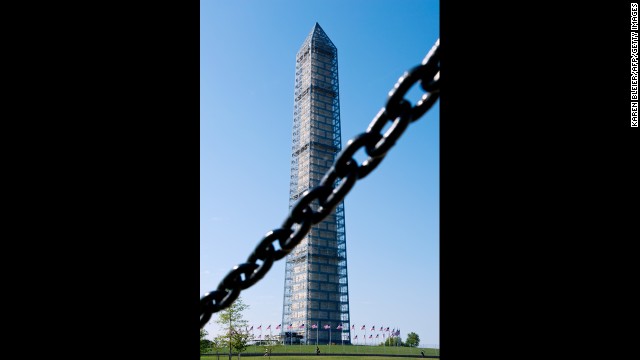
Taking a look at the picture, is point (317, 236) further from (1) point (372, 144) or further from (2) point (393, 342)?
(1) point (372, 144)

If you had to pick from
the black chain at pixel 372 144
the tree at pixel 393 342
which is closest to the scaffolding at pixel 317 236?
the tree at pixel 393 342

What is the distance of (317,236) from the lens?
5409 cm

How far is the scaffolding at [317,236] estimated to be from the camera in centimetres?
5388

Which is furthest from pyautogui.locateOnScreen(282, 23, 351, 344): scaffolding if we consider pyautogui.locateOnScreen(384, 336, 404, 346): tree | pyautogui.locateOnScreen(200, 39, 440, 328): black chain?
pyautogui.locateOnScreen(200, 39, 440, 328): black chain

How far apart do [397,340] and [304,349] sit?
2242cm

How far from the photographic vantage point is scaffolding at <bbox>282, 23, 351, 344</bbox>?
53875mm
